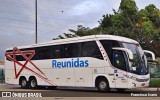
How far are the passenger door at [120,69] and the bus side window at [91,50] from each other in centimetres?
111

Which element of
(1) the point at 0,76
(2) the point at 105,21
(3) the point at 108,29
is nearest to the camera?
(1) the point at 0,76

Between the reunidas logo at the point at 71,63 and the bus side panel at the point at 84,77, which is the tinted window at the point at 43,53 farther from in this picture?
the bus side panel at the point at 84,77

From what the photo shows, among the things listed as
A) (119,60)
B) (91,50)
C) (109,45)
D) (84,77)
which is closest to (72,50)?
(91,50)

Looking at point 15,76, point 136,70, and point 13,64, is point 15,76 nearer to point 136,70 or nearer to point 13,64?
point 13,64

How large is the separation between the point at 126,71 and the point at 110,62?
1232 millimetres

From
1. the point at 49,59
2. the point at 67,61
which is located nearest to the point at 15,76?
the point at 49,59

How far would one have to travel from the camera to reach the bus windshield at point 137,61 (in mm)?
22891

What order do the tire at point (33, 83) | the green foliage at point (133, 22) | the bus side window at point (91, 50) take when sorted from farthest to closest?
1. the green foliage at point (133, 22)
2. the tire at point (33, 83)
3. the bus side window at point (91, 50)

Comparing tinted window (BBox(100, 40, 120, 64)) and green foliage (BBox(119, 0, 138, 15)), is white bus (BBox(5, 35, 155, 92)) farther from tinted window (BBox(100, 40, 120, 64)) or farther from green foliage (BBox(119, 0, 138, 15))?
green foliage (BBox(119, 0, 138, 15))

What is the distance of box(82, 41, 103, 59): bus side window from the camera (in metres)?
23.9

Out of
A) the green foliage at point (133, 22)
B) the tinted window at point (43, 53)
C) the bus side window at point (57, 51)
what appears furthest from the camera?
the green foliage at point (133, 22)

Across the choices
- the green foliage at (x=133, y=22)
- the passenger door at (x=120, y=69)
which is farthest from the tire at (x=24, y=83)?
the green foliage at (x=133, y=22)

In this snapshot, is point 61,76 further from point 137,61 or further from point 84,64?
point 137,61

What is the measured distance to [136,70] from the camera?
22.9 m
